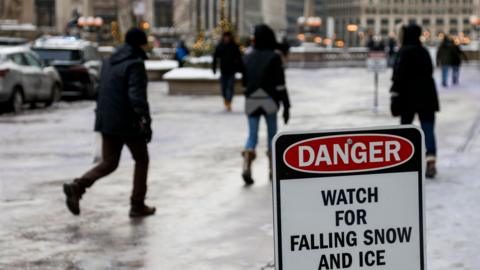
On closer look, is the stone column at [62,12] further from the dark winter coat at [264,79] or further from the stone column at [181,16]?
the dark winter coat at [264,79]

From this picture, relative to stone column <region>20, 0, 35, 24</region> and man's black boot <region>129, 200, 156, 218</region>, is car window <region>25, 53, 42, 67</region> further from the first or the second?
stone column <region>20, 0, 35, 24</region>

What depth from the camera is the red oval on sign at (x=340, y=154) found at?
4215mm

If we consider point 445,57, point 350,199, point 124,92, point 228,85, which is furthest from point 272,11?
point 350,199

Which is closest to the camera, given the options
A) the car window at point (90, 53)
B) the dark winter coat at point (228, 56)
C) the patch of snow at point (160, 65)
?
the dark winter coat at point (228, 56)

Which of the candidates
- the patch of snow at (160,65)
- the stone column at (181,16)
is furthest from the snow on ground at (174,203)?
the stone column at (181,16)

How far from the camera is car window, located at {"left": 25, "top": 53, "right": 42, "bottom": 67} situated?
2553 centimetres

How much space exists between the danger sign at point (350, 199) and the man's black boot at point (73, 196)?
6249 millimetres

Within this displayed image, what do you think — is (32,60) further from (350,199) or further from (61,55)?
(350,199)

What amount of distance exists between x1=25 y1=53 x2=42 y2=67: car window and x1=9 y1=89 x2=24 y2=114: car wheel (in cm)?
104

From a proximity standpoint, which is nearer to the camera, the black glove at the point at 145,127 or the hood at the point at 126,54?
the black glove at the point at 145,127

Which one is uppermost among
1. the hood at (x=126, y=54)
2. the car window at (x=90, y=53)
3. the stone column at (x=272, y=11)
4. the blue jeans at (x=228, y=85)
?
the hood at (x=126, y=54)

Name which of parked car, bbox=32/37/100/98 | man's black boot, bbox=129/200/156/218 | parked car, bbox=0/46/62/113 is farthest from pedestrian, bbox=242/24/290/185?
parked car, bbox=32/37/100/98

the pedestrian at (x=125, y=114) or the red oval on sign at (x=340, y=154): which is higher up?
the red oval on sign at (x=340, y=154)

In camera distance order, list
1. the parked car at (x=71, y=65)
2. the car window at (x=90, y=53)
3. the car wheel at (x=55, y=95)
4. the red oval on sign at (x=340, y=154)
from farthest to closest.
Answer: the car window at (x=90, y=53) → the parked car at (x=71, y=65) → the car wheel at (x=55, y=95) → the red oval on sign at (x=340, y=154)
